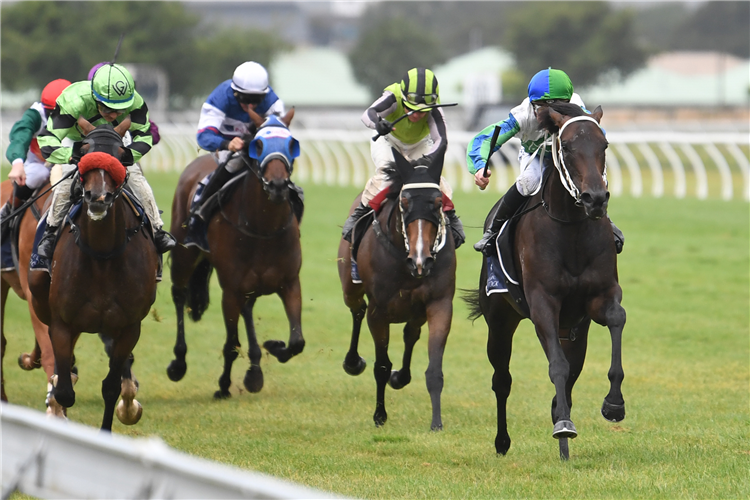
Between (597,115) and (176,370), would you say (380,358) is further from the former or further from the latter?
(597,115)

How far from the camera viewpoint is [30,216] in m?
7.47

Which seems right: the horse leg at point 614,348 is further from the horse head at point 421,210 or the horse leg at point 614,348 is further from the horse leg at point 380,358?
the horse leg at point 380,358

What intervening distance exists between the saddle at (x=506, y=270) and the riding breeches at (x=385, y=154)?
1.22 metres

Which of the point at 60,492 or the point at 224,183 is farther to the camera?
the point at 224,183

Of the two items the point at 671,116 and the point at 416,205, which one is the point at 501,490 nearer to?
the point at 416,205

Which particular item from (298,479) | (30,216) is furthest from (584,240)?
(30,216)

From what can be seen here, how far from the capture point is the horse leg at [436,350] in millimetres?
6918

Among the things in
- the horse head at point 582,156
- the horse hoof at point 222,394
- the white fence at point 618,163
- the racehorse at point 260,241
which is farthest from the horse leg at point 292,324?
the white fence at point 618,163

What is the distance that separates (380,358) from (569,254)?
204 cm

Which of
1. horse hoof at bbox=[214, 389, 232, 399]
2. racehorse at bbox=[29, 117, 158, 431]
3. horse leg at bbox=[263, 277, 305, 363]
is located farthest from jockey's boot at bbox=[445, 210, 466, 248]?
horse hoof at bbox=[214, 389, 232, 399]

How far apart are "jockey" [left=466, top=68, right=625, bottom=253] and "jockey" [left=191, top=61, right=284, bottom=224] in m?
2.33

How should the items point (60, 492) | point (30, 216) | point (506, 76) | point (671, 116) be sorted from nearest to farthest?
point (60, 492), point (30, 216), point (671, 116), point (506, 76)

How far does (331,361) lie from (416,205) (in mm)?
3393

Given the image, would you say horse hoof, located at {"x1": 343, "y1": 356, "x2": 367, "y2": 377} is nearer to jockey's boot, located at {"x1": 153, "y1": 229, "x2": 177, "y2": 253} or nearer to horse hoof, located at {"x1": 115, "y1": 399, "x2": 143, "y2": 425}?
horse hoof, located at {"x1": 115, "y1": 399, "x2": 143, "y2": 425}
